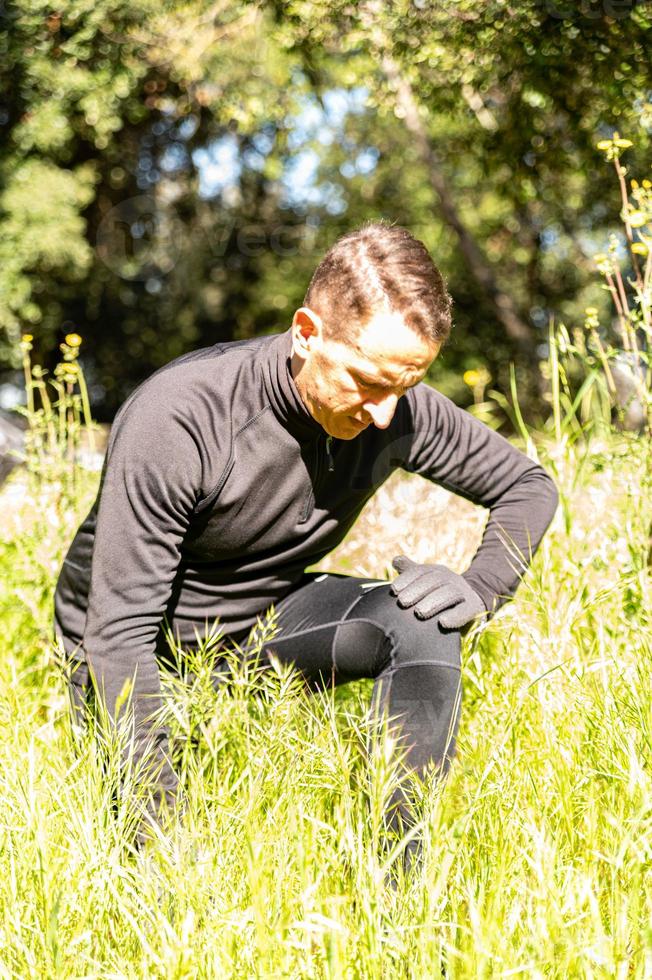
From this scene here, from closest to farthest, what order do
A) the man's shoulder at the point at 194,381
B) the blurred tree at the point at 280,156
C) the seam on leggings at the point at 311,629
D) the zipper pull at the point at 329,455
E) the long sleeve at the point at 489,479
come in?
the man's shoulder at the point at 194,381 < the seam on leggings at the point at 311,629 < the zipper pull at the point at 329,455 < the long sleeve at the point at 489,479 < the blurred tree at the point at 280,156

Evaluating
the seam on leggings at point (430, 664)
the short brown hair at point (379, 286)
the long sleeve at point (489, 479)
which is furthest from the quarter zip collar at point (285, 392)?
the seam on leggings at point (430, 664)

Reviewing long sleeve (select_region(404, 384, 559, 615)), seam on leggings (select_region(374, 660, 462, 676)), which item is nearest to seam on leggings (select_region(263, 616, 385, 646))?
seam on leggings (select_region(374, 660, 462, 676))

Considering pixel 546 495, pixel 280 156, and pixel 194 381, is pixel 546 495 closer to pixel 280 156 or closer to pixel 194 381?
pixel 194 381

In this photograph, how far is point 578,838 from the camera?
5.88 ft

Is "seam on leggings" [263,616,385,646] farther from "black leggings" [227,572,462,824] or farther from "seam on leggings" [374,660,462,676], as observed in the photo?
"seam on leggings" [374,660,462,676]

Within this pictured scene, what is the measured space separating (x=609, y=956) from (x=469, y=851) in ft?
1.13

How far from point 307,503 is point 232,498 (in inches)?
8.6

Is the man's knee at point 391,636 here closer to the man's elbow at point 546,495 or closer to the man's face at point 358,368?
the man's face at point 358,368

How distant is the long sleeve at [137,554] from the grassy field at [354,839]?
0.09 m

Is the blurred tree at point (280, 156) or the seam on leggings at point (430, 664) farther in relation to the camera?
the blurred tree at point (280, 156)

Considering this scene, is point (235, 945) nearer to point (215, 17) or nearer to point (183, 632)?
point (183, 632)

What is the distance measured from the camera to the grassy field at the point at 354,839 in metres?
1.39

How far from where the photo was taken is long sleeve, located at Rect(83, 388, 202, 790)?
1.92 metres

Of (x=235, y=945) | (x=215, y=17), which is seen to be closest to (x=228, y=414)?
(x=235, y=945)
